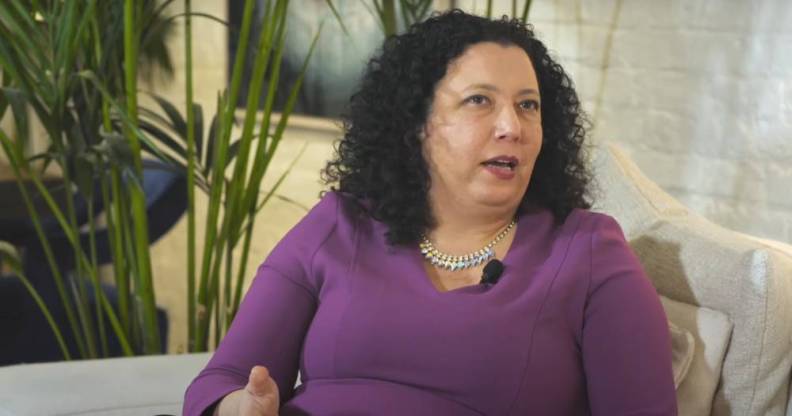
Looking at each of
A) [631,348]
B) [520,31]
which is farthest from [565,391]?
[520,31]

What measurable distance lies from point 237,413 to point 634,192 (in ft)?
2.32

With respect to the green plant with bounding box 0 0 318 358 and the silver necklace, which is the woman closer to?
the silver necklace

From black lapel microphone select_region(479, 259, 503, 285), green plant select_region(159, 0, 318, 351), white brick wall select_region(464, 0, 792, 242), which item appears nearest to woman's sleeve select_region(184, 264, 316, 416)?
black lapel microphone select_region(479, 259, 503, 285)

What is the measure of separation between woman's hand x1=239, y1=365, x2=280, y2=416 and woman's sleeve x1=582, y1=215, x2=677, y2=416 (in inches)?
16.5

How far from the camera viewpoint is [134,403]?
153cm

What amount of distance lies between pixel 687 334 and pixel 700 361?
41 millimetres

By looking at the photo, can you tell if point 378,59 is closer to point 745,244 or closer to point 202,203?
point 745,244

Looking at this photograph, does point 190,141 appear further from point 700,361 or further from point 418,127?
point 700,361

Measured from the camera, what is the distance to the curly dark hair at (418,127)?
145 centimetres

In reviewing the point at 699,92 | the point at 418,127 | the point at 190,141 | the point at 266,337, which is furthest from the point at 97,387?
the point at 699,92

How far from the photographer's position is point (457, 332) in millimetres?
1319

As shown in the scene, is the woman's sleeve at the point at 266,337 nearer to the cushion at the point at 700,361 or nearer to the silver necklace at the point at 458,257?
the silver necklace at the point at 458,257

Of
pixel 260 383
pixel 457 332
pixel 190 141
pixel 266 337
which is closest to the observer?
pixel 260 383

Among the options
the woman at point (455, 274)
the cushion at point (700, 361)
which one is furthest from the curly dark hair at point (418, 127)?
the cushion at point (700, 361)
